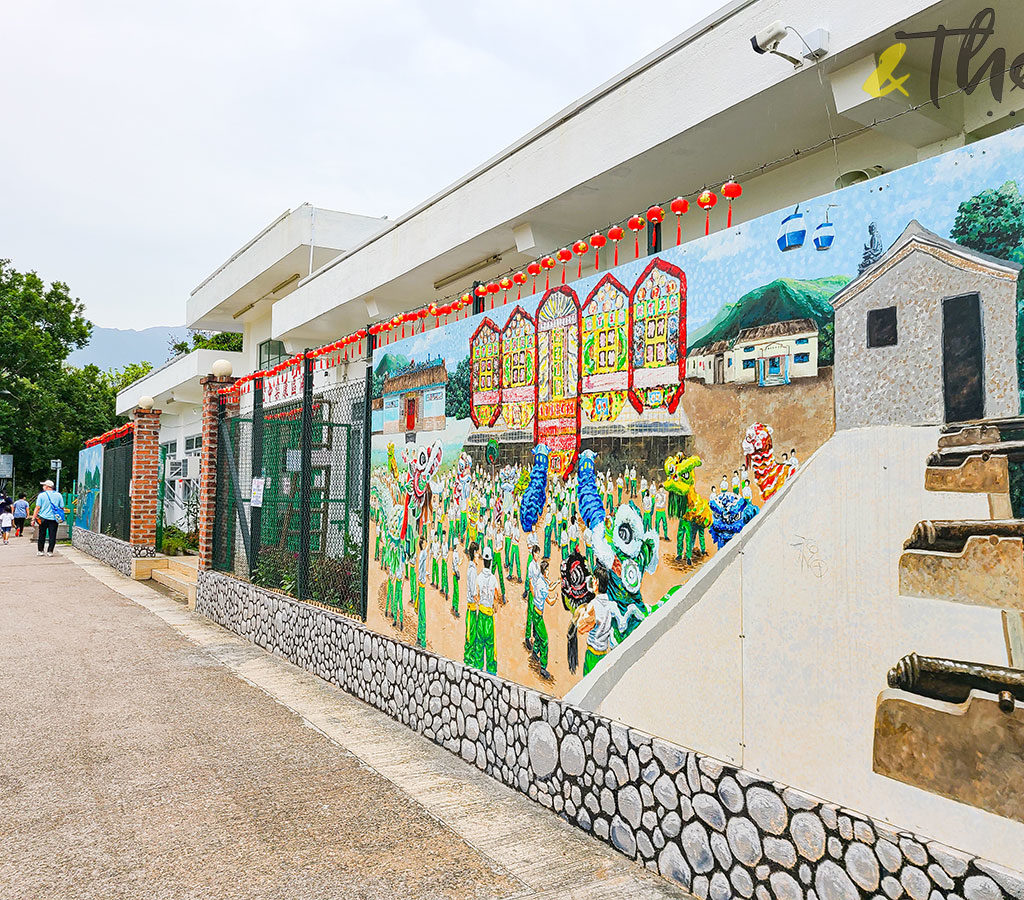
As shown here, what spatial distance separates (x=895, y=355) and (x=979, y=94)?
2.47 metres

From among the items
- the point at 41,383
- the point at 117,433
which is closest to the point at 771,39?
the point at 117,433

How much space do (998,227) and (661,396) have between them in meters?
1.59

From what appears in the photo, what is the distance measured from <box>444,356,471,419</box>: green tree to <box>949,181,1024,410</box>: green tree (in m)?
3.23

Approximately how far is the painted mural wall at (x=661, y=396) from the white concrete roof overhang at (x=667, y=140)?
156 centimetres

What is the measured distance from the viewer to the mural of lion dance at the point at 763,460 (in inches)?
130

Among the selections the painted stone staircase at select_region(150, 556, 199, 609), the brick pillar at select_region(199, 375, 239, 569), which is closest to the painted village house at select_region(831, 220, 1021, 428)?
the brick pillar at select_region(199, 375, 239, 569)

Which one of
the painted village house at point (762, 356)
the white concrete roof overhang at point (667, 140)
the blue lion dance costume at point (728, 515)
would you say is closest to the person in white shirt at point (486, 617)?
the blue lion dance costume at point (728, 515)

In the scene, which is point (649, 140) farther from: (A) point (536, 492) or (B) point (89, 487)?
(B) point (89, 487)

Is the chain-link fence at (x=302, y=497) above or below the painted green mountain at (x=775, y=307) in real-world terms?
below

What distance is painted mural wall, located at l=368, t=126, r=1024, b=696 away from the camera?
2771 mm

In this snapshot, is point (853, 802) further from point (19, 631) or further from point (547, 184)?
point (19, 631)

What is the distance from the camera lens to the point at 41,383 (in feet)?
110

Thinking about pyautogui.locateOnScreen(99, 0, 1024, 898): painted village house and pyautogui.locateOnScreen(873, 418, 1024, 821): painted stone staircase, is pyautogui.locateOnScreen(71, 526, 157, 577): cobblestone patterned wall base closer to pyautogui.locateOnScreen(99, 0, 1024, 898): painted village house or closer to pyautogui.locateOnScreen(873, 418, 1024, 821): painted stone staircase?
pyautogui.locateOnScreen(99, 0, 1024, 898): painted village house

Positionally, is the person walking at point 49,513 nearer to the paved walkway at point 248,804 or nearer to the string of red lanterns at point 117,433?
the string of red lanterns at point 117,433
